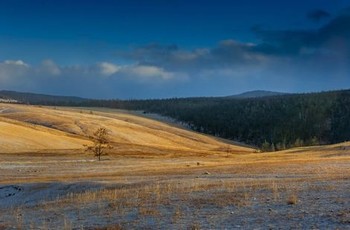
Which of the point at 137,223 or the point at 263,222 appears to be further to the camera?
the point at 137,223

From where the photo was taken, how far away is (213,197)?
28281 mm

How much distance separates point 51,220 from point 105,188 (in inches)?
508

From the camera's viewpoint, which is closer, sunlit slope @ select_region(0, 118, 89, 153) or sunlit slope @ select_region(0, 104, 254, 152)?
sunlit slope @ select_region(0, 118, 89, 153)

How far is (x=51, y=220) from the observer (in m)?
24.6

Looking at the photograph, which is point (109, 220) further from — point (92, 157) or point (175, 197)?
point (92, 157)

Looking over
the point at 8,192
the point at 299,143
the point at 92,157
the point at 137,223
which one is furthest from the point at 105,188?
the point at 299,143

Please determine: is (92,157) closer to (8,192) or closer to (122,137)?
(8,192)

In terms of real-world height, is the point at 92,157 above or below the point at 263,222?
below

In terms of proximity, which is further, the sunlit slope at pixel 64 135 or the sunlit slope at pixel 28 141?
the sunlit slope at pixel 64 135

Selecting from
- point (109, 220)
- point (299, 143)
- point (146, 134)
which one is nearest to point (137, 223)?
point (109, 220)

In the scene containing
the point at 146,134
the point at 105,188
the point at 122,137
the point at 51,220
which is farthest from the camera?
the point at 146,134

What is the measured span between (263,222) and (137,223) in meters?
5.22

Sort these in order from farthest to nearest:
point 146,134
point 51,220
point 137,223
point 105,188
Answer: point 146,134 → point 105,188 → point 51,220 → point 137,223

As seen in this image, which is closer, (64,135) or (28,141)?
(28,141)
